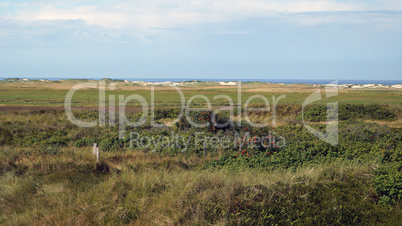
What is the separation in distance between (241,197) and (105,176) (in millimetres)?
4236

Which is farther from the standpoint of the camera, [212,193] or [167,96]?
[167,96]

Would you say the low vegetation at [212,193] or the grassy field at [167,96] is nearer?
the low vegetation at [212,193]

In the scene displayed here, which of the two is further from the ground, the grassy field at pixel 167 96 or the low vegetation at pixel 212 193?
the grassy field at pixel 167 96

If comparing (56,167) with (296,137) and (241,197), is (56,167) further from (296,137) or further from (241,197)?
(296,137)

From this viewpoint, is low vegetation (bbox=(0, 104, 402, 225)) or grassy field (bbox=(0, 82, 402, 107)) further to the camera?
grassy field (bbox=(0, 82, 402, 107))

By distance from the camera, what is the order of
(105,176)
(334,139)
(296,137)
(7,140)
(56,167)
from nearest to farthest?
(105,176), (56,167), (334,139), (296,137), (7,140)

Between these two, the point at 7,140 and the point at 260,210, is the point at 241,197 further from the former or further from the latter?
the point at 7,140

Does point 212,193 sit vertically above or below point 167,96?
below

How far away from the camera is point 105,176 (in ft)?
31.3

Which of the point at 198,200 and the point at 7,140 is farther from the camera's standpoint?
the point at 7,140

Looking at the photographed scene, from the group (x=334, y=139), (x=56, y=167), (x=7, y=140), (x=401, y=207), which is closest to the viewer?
(x=401, y=207)

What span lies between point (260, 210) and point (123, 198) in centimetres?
299

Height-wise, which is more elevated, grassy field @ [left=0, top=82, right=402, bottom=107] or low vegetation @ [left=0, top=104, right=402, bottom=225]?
grassy field @ [left=0, top=82, right=402, bottom=107]

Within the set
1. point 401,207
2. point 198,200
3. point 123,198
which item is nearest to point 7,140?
point 123,198
